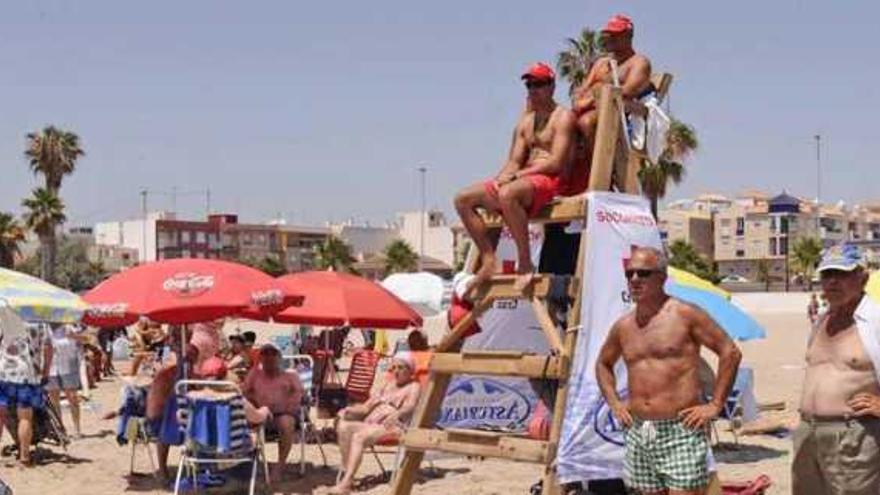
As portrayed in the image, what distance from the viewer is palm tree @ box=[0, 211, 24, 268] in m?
68.1

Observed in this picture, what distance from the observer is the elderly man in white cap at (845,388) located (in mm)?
5637

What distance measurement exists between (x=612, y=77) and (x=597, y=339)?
1440 mm

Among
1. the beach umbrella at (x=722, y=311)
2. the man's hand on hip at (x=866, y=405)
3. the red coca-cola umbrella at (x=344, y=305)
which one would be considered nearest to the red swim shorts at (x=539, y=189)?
the man's hand on hip at (x=866, y=405)

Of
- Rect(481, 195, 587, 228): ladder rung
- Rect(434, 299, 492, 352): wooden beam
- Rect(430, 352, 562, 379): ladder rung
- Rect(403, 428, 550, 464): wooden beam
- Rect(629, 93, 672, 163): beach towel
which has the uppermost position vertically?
Rect(629, 93, 672, 163): beach towel

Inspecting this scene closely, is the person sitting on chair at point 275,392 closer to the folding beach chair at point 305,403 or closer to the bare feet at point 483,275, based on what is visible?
the folding beach chair at point 305,403

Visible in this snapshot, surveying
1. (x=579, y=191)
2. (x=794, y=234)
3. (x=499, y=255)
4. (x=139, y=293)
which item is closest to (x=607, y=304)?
(x=579, y=191)

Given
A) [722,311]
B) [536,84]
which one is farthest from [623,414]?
[722,311]

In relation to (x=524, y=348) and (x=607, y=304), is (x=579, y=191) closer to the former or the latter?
(x=607, y=304)

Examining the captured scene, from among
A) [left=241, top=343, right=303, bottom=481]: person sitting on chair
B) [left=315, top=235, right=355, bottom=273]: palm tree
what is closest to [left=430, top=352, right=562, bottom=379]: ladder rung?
[left=241, top=343, right=303, bottom=481]: person sitting on chair

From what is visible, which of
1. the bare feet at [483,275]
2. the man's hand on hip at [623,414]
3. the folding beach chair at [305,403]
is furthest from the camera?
the folding beach chair at [305,403]

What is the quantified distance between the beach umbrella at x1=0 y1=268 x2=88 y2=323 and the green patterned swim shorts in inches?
263

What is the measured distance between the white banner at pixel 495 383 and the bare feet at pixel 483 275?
2.83ft

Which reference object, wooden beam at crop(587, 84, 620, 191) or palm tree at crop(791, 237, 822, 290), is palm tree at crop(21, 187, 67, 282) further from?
wooden beam at crop(587, 84, 620, 191)

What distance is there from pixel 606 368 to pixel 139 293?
5705mm
